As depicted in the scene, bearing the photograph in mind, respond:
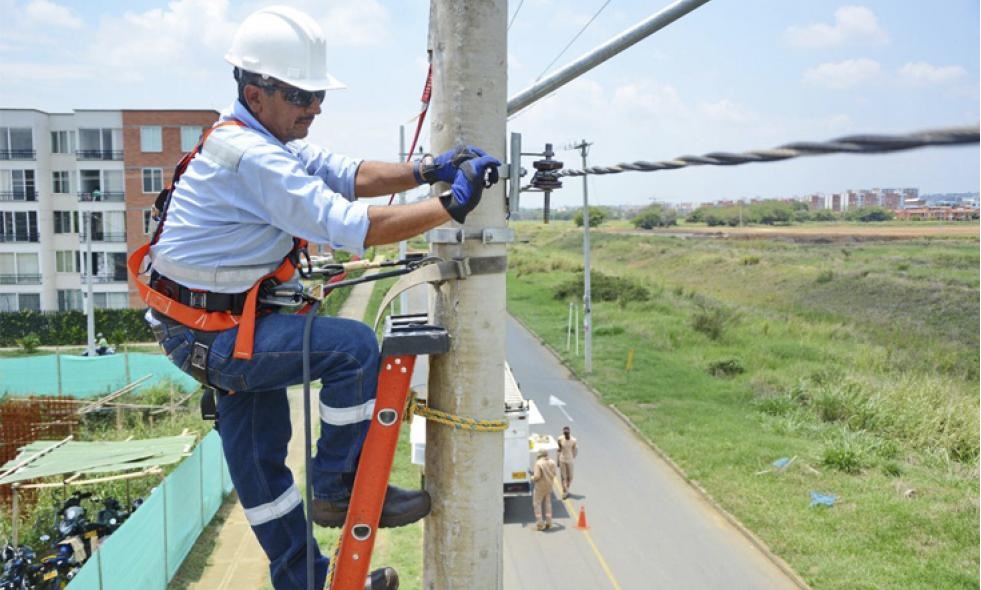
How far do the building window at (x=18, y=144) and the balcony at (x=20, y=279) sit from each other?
19.3ft

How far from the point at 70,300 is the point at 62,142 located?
8.05 metres

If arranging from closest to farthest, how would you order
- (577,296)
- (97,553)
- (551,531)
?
(97,553)
(551,531)
(577,296)

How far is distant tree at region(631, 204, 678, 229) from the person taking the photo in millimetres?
113938

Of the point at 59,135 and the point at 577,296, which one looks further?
the point at 577,296

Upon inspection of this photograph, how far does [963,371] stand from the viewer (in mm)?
26672

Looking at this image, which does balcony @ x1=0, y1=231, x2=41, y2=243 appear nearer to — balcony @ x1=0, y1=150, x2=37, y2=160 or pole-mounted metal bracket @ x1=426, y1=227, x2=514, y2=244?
balcony @ x1=0, y1=150, x2=37, y2=160

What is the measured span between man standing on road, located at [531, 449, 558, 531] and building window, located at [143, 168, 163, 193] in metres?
32.0

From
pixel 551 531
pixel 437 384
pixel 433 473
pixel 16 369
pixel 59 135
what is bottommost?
pixel 551 531

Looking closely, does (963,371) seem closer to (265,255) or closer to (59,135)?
(265,255)

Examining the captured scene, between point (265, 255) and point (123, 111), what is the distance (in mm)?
42869

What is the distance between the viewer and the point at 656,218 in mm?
114438

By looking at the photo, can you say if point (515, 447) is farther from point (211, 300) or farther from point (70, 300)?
point (70, 300)

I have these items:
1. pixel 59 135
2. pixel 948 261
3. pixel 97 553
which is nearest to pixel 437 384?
pixel 97 553

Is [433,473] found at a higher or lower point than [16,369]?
higher
